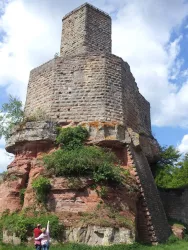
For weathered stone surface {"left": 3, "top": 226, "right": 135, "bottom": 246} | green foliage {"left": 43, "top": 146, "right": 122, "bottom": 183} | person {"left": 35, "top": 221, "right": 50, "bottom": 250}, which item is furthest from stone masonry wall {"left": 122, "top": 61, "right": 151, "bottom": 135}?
person {"left": 35, "top": 221, "right": 50, "bottom": 250}

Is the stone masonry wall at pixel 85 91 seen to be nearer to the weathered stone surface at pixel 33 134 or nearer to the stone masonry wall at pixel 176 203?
the weathered stone surface at pixel 33 134

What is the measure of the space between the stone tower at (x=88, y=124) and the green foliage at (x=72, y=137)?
0.34 metres

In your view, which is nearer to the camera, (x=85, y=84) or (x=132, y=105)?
(x=85, y=84)

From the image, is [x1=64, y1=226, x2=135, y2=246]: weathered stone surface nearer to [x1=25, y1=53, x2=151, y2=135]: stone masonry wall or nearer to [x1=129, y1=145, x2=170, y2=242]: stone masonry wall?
[x1=129, y1=145, x2=170, y2=242]: stone masonry wall

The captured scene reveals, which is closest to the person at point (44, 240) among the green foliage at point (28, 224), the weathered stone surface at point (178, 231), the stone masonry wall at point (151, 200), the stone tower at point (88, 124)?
the green foliage at point (28, 224)

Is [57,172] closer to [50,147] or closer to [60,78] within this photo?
[50,147]

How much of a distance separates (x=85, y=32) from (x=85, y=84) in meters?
3.86

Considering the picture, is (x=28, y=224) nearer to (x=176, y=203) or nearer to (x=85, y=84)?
(x=85, y=84)

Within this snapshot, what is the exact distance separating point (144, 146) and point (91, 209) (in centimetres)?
570

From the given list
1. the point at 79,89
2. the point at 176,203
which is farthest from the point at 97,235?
the point at 176,203

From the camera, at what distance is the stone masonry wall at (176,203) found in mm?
17234

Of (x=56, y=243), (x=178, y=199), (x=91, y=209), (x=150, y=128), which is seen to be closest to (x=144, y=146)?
(x=150, y=128)

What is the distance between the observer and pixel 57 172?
1180 centimetres

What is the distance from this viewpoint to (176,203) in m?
17.6
